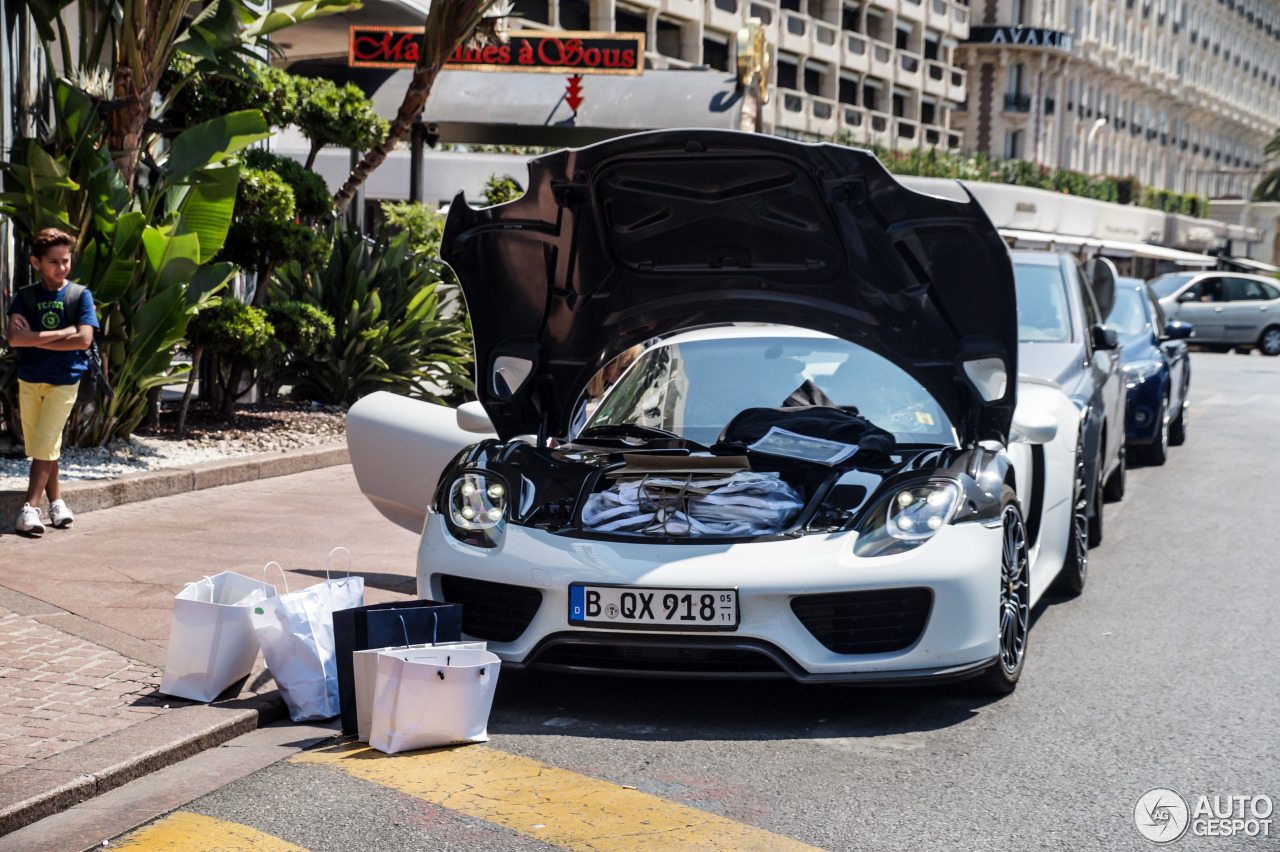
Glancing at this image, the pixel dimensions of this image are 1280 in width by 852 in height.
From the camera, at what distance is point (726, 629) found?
444 cm

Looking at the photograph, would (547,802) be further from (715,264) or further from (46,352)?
(46,352)

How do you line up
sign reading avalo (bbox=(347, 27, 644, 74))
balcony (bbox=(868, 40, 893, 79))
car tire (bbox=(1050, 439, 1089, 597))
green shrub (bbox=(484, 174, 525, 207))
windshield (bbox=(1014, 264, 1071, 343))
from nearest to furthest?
car tire (bbox=(1050, 439, 1089, 597)) → windshield (bbox=(1014, 264, 1071, 343)) → green shrub (bbox=(484, 174, 525, 207)) → sign reading avalo (bbox=(347, 27, 644, 74)) → balcony (bbox=(868, 40, 893, 79))

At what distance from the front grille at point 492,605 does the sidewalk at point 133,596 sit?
0.69 meters

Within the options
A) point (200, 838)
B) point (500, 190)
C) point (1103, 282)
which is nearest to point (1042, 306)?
point (1103, 282)

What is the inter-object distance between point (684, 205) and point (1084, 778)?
103 inches

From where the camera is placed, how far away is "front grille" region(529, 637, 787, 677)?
4492mm

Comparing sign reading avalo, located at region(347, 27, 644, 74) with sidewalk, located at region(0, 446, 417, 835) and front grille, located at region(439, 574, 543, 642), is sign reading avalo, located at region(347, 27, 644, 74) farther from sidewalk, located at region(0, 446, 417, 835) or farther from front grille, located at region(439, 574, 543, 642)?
front grille, located at region(439, 574, 543, 642)

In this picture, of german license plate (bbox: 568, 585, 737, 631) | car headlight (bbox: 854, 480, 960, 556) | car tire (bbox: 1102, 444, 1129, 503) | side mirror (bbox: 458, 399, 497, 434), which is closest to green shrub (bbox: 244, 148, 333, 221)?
side mirror (bbox: 458, 399, 497, 434)

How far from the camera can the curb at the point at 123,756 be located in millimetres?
3693

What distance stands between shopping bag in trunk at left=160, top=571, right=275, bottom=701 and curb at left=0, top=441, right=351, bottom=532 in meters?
3.48

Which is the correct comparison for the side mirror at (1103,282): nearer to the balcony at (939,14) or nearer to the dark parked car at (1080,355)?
the dark parked car at (1080,355)

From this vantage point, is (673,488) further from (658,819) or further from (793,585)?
(658,819)

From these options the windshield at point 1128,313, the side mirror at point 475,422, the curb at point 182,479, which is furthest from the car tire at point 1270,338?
the side mirror at point 475,422

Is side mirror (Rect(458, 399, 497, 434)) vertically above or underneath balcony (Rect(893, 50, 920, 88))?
underneath
